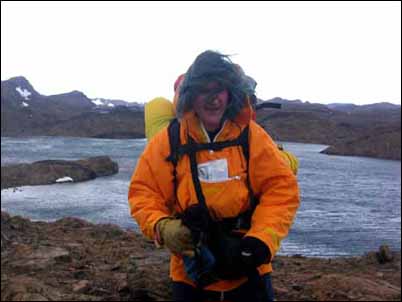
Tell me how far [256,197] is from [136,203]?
1.66ft

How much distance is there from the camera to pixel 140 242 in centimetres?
733

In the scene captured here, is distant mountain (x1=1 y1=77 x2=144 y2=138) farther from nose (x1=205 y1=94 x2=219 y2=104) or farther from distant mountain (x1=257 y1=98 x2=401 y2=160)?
nose (x1=205 y1=94 x2=219 y2=104)

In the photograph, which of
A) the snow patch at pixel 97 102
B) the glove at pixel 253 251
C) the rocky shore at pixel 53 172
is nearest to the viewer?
the glove at pixel 253 251

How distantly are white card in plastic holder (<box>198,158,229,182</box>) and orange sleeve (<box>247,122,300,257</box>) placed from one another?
110 mm

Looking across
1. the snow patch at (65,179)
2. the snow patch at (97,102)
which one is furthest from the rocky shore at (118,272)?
the snow patch at (97,102)

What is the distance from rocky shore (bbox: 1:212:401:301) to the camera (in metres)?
5.01

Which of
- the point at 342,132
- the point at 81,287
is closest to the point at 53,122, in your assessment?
the point at 342,132

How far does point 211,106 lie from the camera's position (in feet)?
8.44

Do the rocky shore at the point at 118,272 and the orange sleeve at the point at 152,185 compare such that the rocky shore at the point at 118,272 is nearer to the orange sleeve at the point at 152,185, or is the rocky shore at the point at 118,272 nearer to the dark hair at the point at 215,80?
the orange sleeve at the point at 152,185

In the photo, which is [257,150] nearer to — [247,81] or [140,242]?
[247,81]

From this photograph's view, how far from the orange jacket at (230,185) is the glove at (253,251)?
0.02 m

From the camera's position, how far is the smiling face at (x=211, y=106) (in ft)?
8.41

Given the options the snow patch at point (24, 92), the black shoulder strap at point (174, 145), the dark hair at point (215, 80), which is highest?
the dark hair at point (215, 80)

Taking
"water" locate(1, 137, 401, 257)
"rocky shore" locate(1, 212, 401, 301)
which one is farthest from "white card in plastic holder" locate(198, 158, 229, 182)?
"water" locate(1, 137, 401, 257)
